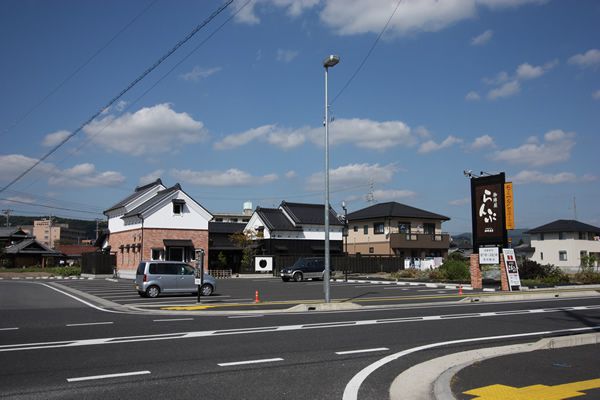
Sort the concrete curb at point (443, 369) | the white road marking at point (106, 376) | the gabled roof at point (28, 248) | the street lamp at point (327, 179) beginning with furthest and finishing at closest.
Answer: the gabled roof at point (28, 248)
the street lamp at point (327, 179)
the white road marking at point (106, 376)
the concrete curb at point (443, 369)

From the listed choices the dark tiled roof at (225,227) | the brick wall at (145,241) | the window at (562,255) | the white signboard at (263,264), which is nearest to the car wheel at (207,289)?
the brick wall at (145,241)

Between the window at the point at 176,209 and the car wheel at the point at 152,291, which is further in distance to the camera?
the window at the point at 176,209

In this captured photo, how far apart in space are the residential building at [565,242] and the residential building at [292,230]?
2623 centimetres

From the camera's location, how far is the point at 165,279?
2362cm

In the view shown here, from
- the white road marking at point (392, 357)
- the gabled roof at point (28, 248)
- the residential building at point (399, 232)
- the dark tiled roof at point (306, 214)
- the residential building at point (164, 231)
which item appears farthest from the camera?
the gabled roof at point (28, 248)

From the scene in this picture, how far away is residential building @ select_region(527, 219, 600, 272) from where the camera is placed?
62.9m

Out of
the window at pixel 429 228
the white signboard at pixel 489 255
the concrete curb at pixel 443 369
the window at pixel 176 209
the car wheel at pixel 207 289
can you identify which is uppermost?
the window at pixel 176 209

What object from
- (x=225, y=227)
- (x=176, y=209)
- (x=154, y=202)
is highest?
(x=154, y=202)

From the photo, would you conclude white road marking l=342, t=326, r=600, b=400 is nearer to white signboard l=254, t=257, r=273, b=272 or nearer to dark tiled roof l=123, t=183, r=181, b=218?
dark tiled roof l=123, t=183, r=181, b=218

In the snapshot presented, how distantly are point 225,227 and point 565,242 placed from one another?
40.6 meters

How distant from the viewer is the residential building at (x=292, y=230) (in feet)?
185

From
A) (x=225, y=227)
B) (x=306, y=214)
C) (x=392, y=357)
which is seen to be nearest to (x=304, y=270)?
(x=306, y=214)

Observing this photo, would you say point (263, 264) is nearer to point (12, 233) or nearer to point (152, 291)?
point (152, 291)

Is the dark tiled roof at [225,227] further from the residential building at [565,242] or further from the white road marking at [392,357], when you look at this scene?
the white road marking at [392,357]
